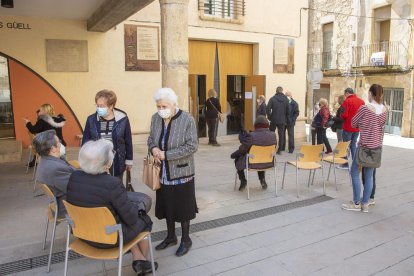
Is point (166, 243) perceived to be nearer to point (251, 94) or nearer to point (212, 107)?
point (212, 107)

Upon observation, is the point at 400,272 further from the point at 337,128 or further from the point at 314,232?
the point at 337,128

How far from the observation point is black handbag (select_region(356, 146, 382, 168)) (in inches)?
168

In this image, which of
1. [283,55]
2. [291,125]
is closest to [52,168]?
[291,125]

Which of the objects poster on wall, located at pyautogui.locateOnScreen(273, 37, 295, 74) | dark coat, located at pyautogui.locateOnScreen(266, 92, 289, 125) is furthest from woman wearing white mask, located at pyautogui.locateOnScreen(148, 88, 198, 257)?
poster on wall, located at pyautogui.locateOnScreen(273, 37, 295, 74)

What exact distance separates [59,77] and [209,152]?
3932 mm

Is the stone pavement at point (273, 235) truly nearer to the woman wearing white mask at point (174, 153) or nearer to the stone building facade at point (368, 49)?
the woman wearing white mask at point (174, 153)

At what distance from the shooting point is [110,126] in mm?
3617

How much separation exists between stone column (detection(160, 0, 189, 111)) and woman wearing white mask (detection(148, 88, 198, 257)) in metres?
1.21

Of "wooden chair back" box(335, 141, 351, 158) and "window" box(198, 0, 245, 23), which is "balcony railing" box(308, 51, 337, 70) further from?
"wooden chair back" box(335, 141, 351, 158)

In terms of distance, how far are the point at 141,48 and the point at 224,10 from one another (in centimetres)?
292

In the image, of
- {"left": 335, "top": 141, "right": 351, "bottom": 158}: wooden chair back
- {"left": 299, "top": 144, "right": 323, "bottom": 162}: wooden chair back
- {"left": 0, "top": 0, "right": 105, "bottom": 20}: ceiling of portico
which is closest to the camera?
{"left": 299, "top": 144, "right": 323, "bottom": 162}: wooden chair back

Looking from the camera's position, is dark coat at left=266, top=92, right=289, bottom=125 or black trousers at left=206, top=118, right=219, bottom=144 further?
black trousers at left=206, top=118, right=219, bottom=144

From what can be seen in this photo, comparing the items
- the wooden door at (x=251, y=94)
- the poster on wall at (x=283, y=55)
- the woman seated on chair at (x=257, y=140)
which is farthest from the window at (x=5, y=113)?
the poster on wall at (x=283, y=55)

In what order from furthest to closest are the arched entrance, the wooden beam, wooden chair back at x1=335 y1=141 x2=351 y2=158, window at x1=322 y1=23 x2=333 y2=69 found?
window at x1=322 y1=23 x2=333 y2=69
the arched entrance
the wooden beam
wooden chair back at x1=335 y1=141 x2=351 y2=158
